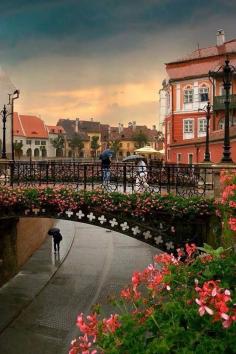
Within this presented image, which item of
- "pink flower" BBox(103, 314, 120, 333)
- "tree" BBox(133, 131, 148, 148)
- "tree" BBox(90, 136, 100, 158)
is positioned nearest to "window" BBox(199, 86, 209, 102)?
Answer: "pink flower" BBox(103, 314, 120, 333)

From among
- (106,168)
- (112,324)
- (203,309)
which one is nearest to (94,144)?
(106,168)

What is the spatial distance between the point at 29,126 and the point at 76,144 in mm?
13711

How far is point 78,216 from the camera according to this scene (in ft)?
49.2

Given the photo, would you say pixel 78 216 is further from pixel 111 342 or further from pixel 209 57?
pixel 209 57

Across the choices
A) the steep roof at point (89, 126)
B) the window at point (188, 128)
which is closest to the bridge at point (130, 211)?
the window at point (188, 128)

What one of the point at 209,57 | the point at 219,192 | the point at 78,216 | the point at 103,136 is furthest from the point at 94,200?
the point at 103,136

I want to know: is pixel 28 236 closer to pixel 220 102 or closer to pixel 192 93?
pixel 220 102

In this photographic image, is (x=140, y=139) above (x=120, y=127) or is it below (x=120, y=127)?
below

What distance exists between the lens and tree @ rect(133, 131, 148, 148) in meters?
116

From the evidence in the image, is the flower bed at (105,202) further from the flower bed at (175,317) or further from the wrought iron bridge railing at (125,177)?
the flower bed at (175,317)

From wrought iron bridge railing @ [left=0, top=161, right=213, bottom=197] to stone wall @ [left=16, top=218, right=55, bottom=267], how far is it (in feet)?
23.0

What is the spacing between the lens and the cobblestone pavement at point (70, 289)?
15328 mm

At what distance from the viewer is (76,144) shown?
113m

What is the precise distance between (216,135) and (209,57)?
16.3 meters
